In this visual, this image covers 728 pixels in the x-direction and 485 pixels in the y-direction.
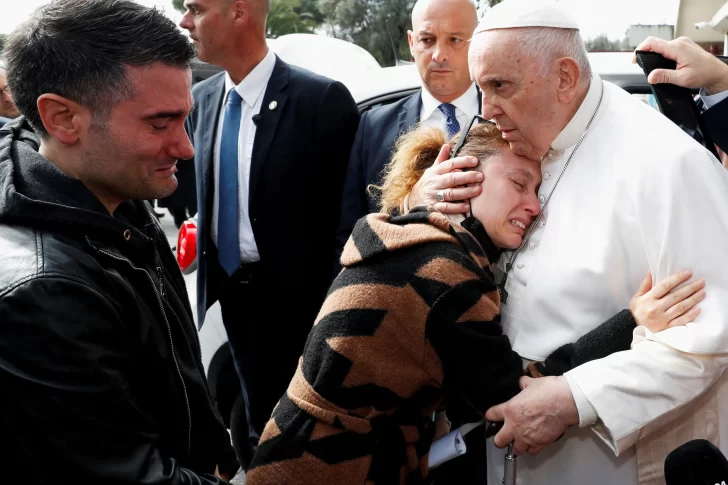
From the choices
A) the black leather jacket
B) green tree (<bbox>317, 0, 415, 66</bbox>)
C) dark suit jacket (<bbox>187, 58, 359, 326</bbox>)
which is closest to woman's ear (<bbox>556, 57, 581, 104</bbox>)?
the black leather jacket

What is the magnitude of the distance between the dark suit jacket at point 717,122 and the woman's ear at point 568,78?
76 cm

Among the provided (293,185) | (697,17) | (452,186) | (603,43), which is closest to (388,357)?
(452,186)

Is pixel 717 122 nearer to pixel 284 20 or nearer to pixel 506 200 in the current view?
pixel 506 200

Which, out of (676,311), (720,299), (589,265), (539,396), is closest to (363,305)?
Result: (539,396)

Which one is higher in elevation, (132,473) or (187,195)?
(132,473)

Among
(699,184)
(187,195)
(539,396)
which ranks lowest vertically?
(187,195)

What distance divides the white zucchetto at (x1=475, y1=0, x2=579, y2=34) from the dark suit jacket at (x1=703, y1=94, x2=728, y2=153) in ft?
2.52

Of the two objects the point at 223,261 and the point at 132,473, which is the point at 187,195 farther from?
the point at 132,473

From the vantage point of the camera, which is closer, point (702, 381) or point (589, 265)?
point (702, 381)

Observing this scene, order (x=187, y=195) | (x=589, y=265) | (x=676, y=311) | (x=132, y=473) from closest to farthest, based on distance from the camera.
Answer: (x=132, y=473), (x=676, y=311), (x=589, y=265), (x=187, y=195)

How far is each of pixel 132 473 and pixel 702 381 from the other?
1.40m

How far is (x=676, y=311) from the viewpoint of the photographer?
184 cm

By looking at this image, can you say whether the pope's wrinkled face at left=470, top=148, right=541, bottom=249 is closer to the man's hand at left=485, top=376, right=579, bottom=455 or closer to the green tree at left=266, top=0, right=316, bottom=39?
the man's hand at left=485, top=376, right=579, bottom=455

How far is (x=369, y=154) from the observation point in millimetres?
3336
